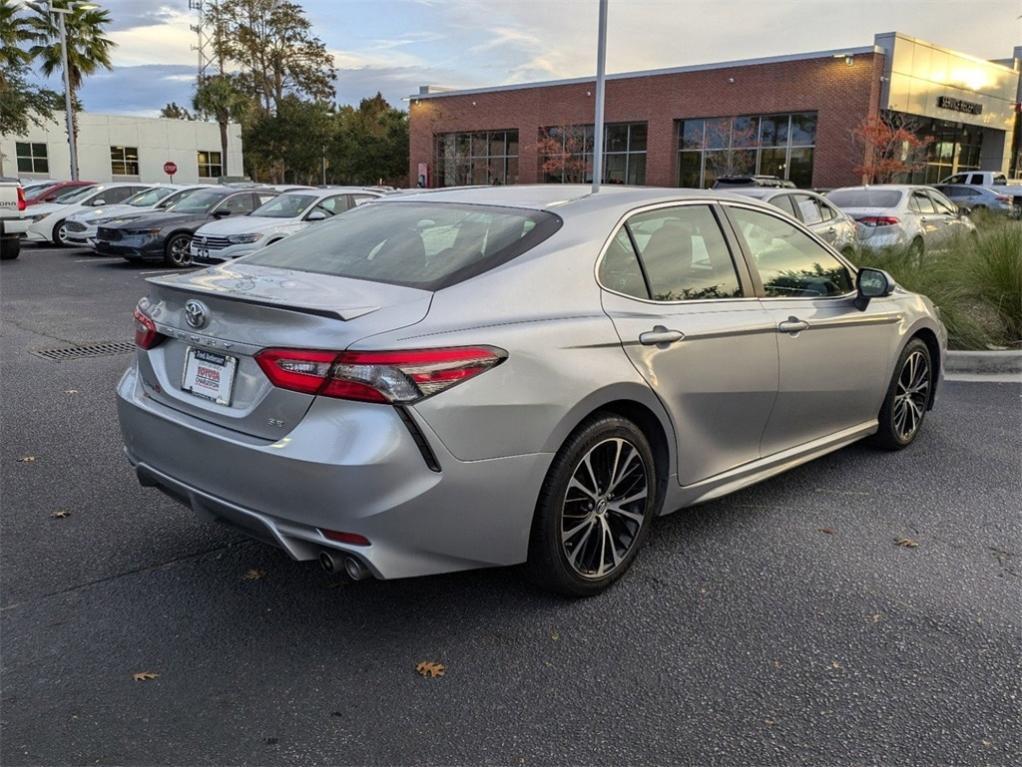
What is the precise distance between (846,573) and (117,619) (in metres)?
3.06

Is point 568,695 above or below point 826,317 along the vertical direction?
below

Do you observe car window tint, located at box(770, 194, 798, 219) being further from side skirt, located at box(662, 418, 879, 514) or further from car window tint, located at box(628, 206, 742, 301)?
car window tint, located at box(628, 206, 742, 301)

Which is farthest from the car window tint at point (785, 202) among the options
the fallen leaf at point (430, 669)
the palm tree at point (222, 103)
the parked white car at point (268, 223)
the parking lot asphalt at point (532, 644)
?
the palm tree at point (222, 103)

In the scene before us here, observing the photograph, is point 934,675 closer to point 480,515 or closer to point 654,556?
point 654,556

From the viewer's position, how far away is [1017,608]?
12.1ft

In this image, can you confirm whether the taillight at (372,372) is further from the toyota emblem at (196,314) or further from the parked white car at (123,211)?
the parked white car at (123,211)

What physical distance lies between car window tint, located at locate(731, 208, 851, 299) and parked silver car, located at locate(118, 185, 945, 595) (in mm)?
21

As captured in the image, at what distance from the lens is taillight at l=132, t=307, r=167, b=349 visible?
3.70m

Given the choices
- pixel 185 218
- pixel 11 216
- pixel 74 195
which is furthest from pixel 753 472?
pixel 74 195

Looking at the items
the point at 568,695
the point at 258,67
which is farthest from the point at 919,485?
the point at 258,67

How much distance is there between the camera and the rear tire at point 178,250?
16984 millimetres

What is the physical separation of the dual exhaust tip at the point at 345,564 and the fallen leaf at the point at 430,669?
410mm

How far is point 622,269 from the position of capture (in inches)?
152

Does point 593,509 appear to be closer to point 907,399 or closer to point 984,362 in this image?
point 907,399
